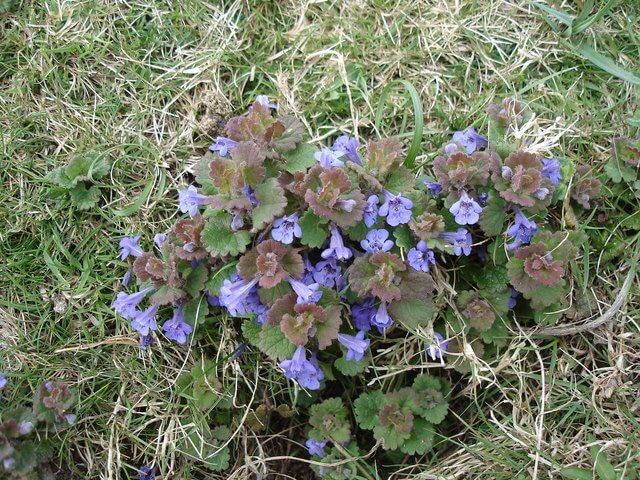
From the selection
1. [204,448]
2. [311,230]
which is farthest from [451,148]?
[204,448]

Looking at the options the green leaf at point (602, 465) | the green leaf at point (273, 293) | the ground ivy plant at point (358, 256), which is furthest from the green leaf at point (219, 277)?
the green leaf at point (602, 465)

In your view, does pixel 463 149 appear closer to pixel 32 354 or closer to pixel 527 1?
pixel 527 1

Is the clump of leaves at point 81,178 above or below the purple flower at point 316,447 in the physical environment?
above

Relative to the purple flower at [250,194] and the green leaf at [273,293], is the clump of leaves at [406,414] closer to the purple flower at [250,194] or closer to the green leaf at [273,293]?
the green leaf at [273,293]

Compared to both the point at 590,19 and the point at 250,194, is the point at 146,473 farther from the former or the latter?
the point at 590,19

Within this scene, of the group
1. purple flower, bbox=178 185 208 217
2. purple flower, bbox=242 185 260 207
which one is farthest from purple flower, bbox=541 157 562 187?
purple flower, bbox=178 185 208 217

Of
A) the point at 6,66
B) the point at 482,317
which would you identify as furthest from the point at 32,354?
the point at 482,317

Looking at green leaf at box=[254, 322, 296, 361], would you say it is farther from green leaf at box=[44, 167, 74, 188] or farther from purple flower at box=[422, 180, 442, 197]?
green leaf at box=[44, 167, 74, 188]
